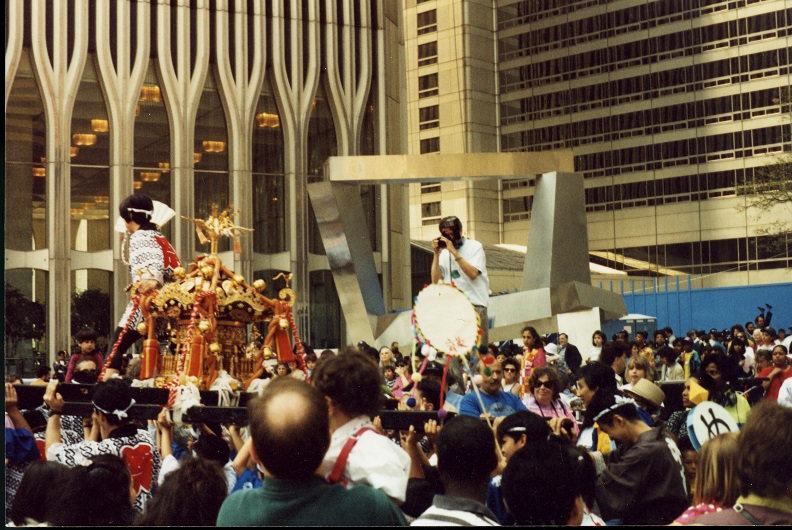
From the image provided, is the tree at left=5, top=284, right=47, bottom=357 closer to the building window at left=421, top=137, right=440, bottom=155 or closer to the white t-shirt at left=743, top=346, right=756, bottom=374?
the white t-shirt at left=743, top=346, right=756, bottom=374

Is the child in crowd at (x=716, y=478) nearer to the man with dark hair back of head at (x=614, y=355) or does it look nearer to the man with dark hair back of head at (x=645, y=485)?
the man with dark hair back of head at (x=645, y=485)

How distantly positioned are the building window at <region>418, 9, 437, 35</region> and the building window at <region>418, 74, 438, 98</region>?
6.40 feet

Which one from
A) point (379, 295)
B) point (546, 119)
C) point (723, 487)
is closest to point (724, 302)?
point (379, 295)

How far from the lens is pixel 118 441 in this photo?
5332 millimetres

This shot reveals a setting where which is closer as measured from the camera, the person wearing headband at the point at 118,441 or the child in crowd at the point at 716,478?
the child in crowd at the point at 716,478

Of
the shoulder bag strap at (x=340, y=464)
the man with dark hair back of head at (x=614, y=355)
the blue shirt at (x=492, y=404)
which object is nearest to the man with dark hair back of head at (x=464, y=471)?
the shoulder bag strap at (x=340, y=464)

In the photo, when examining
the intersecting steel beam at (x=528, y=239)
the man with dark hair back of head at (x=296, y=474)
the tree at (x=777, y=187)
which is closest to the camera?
the man with dark hair back of head at (x=296, y=474)

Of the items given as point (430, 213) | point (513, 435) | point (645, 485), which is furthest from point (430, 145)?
point (513, 435)

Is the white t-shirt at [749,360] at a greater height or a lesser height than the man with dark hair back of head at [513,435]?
lesser

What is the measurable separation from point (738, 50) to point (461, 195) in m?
14.2

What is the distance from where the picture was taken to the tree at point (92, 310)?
27166 mm

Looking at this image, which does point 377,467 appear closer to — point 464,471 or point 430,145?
point 464,471

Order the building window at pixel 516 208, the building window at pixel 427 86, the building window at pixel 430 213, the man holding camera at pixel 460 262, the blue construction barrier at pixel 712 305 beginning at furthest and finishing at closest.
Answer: the building window at pixel 430 213 < the building window at pixel 516 208 < the building window at pixel 427 86 < the blue construction barrier at pixel 712 305 < the man holding camera at pixel 460 262

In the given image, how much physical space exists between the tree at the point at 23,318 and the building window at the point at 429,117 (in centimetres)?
2597
